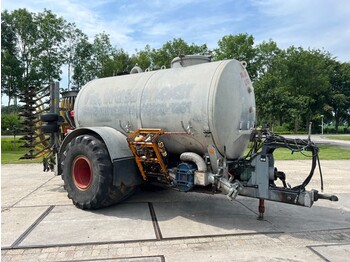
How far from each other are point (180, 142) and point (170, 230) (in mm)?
1490

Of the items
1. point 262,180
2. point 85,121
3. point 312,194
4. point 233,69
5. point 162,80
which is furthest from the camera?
point 85,121

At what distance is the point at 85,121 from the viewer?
7.11m

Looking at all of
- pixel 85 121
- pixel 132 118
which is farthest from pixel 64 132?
pixel 132 118

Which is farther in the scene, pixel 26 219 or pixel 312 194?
pixel 26 219

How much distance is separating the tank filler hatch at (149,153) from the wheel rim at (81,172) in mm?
1037

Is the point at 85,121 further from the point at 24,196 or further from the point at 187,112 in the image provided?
the point at 187,112

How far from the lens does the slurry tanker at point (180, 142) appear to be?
521 cm

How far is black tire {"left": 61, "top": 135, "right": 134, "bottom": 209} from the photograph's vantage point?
19.2 ft

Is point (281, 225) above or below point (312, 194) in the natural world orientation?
below

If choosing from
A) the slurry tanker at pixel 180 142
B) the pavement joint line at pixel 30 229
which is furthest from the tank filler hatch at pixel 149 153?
the pavement joint line at pixel 30 229

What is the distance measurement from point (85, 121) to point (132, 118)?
1.44m

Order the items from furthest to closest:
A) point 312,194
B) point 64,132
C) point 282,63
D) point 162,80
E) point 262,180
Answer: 1. point 282,63
2. point 64,132
3. point 162,80
4. point 262,180
5. point 312,194

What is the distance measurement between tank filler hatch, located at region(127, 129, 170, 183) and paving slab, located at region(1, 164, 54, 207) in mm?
2913

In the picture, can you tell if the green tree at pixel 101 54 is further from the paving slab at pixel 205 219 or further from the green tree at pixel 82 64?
the paving slab at pixel 205 219
